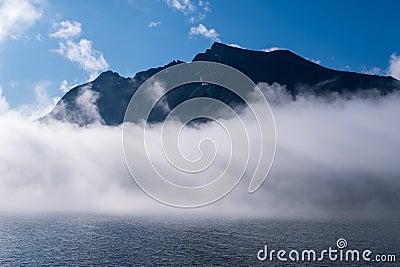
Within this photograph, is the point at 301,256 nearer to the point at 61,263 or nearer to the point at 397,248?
the point at 397,248

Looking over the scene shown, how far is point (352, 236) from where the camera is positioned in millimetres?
195750

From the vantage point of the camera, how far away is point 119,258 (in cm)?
13212

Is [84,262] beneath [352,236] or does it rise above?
beneath

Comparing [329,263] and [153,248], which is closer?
[329,263]

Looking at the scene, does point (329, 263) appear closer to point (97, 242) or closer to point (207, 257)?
point (207, 257)

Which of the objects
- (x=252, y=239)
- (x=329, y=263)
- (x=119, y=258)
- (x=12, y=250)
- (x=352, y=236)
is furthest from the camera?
(x=352, y=236)

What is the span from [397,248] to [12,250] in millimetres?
152923

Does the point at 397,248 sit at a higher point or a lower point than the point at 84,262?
higher

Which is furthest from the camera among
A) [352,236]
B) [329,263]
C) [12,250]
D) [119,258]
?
[352,236]

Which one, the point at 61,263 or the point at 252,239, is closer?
the point at 61,263

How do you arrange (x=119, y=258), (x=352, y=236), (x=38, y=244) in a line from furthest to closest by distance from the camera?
(x=352, y=236) < (x=38, y=244) < (x=119, y=258)

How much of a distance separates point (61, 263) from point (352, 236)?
145456 millimetres

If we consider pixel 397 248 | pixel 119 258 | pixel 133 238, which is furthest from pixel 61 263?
pixel 397 248

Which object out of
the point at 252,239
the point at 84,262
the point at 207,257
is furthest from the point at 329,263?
the point at 84,262
